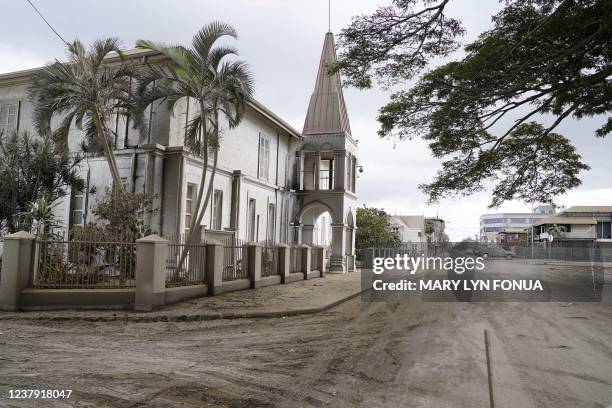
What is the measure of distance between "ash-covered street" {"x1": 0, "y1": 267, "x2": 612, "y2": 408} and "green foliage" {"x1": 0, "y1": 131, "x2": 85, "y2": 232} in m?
6.61

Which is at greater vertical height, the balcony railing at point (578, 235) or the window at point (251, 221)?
the balcony railing at point (578, 235)

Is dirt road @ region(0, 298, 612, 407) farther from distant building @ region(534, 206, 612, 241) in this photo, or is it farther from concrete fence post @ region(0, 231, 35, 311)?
distant building @ region(534, 206, 612, 241)

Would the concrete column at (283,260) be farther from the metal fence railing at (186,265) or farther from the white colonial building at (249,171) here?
the metal fence railing at (186,265)

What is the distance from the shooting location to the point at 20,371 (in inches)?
240

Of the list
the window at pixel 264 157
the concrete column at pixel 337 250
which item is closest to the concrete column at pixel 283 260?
the window at pixel 264 157

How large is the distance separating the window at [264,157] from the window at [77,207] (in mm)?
8020

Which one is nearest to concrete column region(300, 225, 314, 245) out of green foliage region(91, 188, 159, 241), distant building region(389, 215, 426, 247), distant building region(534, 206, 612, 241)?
green foliage region(91, 188, 159, 241)

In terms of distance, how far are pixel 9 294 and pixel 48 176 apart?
5912 mm

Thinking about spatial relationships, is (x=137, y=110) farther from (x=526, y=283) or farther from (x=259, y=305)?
(x=526, y=283)

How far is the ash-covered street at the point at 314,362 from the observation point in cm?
516

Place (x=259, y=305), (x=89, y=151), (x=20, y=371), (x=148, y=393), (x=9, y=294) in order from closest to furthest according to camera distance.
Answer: (x=148, y=393)
(x=20, y=371)
(x=9, y=294)
(x=259, y=305)
(x=89, y=151)

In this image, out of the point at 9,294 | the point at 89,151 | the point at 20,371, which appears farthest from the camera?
the point at 89,151

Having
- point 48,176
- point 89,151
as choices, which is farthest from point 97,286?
point 89,151

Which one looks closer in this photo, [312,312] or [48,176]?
[312,312]
